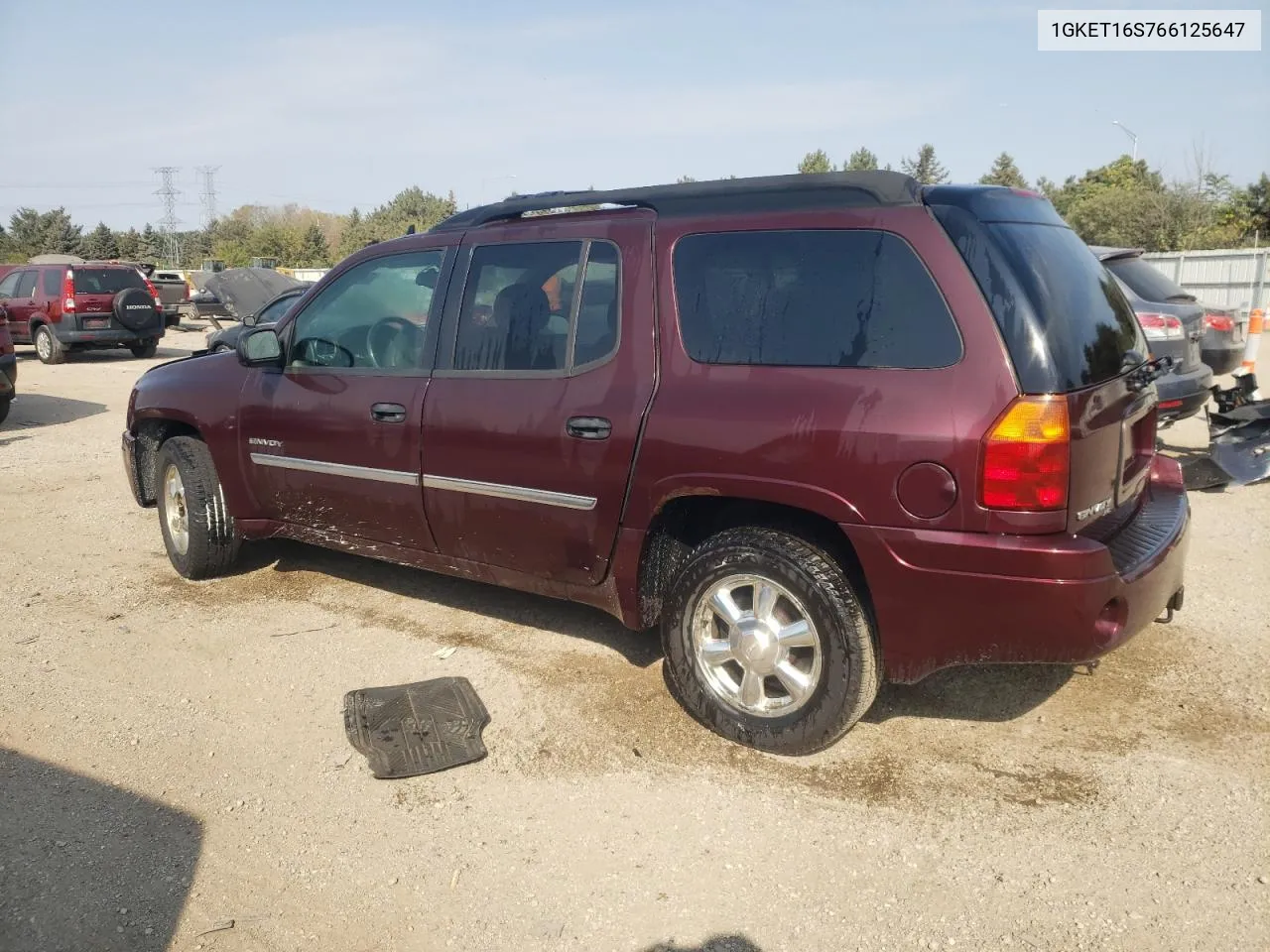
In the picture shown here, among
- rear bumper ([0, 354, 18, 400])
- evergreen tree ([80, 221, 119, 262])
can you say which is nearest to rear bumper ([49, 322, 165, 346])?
rear bumper ([0, 354, 18, 400])

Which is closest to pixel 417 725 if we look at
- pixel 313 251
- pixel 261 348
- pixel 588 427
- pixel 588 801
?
pixel 588 801

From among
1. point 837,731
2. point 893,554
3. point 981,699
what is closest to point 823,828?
point 837,731

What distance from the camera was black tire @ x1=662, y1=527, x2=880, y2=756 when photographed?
330 centimetres

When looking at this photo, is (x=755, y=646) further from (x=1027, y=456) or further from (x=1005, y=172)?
(x=1005, y=172)

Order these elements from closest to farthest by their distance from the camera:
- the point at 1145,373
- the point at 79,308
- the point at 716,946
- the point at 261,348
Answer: the point at 716,946 → the point at 1145,373 → the point at 261,348 → the point at 79,308

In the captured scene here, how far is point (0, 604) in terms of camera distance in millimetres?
5195

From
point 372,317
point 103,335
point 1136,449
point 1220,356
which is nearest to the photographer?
point 1136,449

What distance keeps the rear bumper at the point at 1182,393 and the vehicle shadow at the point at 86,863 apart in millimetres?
6584

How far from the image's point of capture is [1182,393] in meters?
7.11

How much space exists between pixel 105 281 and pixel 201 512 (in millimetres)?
15261

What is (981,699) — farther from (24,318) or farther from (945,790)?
(24,318)

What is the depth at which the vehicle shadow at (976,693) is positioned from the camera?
3861 millimetres

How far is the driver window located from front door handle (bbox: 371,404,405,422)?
178mm

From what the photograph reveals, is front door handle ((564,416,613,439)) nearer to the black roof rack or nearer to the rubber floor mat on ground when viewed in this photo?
the black roof rack
